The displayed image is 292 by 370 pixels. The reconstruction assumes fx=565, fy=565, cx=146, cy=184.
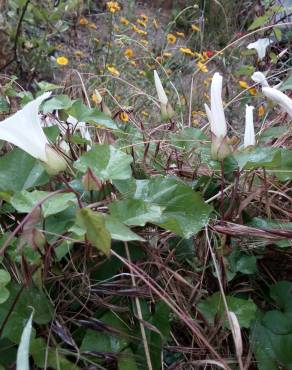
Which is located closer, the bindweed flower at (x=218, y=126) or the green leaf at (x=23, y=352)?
the green leaf at (x=23, y=352)

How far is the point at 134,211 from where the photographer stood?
530 mm

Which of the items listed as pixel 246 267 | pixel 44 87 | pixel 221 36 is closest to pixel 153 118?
pixel 44 87

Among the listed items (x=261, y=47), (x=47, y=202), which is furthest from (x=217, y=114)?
(x=261, y=47)

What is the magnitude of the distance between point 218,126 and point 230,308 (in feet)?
0.74

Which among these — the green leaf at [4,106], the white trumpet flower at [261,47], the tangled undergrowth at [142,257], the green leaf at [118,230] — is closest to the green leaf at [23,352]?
the tangled undergrowth at [142,257]

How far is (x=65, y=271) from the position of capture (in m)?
0.55

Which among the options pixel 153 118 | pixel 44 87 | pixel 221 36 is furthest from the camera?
pixel 221 36

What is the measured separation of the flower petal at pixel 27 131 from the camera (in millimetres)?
573

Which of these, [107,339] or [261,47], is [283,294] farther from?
[261,47]

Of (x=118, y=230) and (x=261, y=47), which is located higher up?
(x=118, y=230)

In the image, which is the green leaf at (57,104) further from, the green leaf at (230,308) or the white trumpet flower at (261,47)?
the white trumpet flower at (261,47)

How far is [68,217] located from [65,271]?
0.17ft

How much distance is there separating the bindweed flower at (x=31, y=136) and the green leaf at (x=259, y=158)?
0.65ft

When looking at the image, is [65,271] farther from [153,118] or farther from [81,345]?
[153,118]
